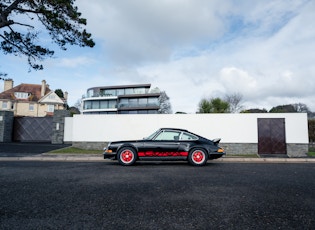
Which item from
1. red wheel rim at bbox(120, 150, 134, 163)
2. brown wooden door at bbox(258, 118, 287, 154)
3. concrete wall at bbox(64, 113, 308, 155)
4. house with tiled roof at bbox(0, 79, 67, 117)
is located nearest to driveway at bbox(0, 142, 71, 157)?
concrete wall at bbox(64, 113, 308, 155)

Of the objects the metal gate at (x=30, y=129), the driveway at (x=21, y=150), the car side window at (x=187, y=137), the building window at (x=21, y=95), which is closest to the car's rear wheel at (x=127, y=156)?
the car side window at (x=187, y=137)

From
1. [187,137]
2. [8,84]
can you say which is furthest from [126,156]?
[8,84]

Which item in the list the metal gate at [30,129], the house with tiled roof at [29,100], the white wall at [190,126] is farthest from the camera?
the house with tiled roof at [29,100]

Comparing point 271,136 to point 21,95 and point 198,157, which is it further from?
point 21,95

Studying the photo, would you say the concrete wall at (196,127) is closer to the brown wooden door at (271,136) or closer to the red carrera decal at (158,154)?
the brown wooden door at (271,136)

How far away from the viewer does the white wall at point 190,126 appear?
13.4 metres

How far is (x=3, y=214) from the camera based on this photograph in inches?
108

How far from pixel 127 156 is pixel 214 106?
32774 millimetres

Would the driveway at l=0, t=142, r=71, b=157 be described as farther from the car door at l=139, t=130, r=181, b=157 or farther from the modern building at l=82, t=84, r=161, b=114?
the modern building at l=82, t=84, r=161, b=114

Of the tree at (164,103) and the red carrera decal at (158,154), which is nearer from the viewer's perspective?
the red carrera decal at (158,154)

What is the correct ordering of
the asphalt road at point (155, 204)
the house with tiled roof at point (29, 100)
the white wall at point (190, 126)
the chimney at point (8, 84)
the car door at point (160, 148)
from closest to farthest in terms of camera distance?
the asphalt road at point (155, 204)
the car door at point (160, 148)
the white wall at point (190, 126)
the house with tiled roof at point (29, 100)
the chimney at point (8, 84)

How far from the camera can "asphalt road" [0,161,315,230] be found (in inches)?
98.3

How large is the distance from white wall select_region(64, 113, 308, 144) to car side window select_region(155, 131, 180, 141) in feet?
19.7

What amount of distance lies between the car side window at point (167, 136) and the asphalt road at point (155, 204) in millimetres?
3362
